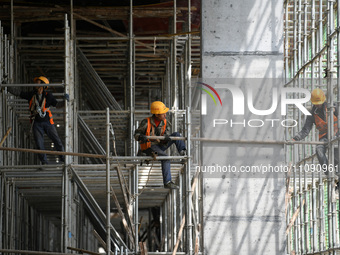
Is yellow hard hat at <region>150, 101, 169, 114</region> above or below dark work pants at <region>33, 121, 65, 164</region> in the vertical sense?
above

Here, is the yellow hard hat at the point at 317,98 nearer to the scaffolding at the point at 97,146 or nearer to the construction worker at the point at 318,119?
the construction worker at the point at 318,119

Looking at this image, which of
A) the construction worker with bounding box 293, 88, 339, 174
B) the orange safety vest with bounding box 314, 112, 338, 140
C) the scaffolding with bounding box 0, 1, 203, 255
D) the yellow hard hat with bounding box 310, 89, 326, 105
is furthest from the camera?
the scaffolding with bounding box 0, 1, 203, 255

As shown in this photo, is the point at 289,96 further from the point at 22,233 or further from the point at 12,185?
the point at 22,233

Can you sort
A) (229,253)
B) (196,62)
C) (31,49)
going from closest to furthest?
1. (229,253)
2. (31,49)
3. (196,62)

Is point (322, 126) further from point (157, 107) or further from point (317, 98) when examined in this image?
point (157, 107)

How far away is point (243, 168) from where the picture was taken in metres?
12.7

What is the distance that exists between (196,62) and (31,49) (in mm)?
6077

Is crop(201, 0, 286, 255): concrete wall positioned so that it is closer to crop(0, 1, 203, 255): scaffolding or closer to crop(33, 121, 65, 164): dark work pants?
crop(0, 1, 203, 255): scaffolding

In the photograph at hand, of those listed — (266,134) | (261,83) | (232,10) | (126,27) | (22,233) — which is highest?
(126,27)

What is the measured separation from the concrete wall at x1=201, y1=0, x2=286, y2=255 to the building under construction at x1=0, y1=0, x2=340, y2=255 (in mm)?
17

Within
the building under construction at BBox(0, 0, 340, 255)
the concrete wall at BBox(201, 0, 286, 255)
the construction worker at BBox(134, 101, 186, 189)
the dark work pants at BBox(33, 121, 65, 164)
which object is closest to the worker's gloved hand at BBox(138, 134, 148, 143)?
the construction worker at BBox(134, 101, 186, 189)

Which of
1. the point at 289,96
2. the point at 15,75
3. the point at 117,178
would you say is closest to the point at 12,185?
the point at 117,178

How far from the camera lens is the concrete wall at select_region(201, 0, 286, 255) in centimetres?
1261

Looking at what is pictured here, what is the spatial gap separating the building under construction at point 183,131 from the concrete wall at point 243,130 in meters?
0.02
